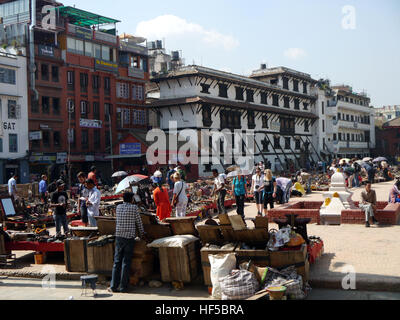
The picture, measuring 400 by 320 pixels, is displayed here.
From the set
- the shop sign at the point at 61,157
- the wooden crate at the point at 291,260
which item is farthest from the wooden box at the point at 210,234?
the shop sign at the point at 61,157

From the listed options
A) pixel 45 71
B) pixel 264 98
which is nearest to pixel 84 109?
pixel 45 71

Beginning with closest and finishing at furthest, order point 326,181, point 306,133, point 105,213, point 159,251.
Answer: point 159,251
point 105,213
point 326,181
point 306,133

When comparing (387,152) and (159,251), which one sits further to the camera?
(387,152)

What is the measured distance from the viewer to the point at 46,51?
37125 mm

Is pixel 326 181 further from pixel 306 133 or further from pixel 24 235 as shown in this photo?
pixel 306 133

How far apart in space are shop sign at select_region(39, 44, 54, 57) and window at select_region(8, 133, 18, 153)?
23.1ft

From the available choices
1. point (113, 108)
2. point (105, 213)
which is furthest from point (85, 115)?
point (105, 213)

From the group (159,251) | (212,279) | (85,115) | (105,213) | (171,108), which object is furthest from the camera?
(171,108)

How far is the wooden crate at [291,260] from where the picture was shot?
305 inches

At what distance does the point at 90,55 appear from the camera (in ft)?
135

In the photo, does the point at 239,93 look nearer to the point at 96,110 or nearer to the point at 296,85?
the point at 296,85

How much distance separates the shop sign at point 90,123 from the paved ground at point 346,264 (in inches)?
1156
